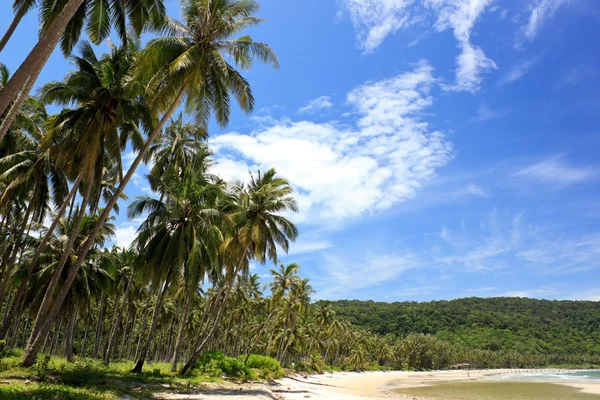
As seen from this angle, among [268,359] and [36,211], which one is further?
[268,359]

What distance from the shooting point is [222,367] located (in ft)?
77.9

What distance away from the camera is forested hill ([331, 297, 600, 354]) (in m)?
137

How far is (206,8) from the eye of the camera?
14.1 m

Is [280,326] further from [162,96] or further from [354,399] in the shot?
[162,96]

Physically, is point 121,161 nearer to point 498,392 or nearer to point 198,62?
point 198,62

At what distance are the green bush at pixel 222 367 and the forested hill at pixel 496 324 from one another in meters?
109

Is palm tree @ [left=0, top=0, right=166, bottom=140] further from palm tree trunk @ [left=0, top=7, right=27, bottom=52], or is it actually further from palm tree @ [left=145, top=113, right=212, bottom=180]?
palm tree @ [left=145, top=113, right=212, bottom=180]

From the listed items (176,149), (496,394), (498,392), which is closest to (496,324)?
(498,392)

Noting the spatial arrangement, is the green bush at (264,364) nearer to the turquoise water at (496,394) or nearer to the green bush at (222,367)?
the green bush at (222,367)

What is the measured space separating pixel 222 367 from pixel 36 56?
824 inches

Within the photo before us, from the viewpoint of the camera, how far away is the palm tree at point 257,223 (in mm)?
24125

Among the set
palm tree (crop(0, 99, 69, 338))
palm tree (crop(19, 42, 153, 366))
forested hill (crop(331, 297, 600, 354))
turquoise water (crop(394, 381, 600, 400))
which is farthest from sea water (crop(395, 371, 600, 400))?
forested hill (crop(331, 297, 600, 354))

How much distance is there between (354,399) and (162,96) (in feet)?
61.3

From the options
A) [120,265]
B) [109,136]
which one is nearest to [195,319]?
[120,265]
